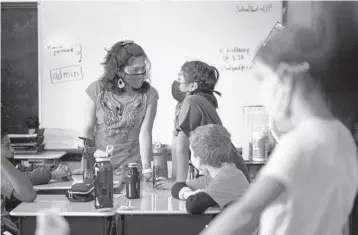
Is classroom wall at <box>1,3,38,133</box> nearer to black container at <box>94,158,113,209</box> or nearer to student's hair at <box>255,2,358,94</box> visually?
black container at <box>94,158,113,209</box>

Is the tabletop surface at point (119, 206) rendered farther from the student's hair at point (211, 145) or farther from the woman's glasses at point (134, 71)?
the woman's glasses at point (134, 71)

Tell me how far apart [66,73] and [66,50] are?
0.15 metres

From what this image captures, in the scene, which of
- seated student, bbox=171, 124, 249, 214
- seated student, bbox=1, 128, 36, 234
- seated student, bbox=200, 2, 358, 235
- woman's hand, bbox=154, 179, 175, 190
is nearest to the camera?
seated student, bbox=200, 2, 358, 235

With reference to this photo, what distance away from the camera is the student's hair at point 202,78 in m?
2.35

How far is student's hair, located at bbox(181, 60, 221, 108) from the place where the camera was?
235 centimetres

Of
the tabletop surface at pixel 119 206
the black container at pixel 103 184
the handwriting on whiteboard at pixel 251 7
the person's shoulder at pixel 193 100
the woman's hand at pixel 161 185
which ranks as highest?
the handwriting on whiteboard at pixel 251 7

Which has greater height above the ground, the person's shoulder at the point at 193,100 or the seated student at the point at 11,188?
the person's shoulder at the point at 193,100

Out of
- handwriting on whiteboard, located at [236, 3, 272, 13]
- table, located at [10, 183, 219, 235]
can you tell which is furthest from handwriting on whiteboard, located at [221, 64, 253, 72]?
table, located at [10, 183, 219, 235]

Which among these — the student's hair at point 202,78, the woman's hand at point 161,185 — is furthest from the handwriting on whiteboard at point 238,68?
the woman's hand at point 161,185

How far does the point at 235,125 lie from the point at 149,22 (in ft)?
2.96

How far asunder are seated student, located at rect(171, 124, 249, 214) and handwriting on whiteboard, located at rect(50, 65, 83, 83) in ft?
6.02

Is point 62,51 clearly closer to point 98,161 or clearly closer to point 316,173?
point 98,161

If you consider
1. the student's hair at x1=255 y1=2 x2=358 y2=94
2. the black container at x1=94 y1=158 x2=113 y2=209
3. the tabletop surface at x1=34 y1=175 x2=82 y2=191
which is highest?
the student's hair at x1=255 y1=2 x2=358 y2=94

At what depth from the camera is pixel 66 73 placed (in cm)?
363
